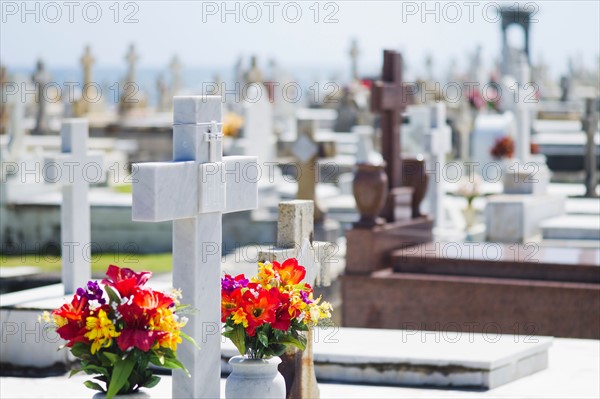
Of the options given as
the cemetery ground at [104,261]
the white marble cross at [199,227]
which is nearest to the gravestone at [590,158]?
the cemetery ground at [104,261]

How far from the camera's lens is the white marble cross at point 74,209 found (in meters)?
9.04

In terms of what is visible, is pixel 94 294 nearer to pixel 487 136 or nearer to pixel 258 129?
pixel 258 129

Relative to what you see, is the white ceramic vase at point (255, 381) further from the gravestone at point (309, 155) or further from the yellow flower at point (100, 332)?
the gravestone at point (309, 155)

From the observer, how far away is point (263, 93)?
22031 mm

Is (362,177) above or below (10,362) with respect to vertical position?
above

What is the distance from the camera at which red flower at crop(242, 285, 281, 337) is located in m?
5.89

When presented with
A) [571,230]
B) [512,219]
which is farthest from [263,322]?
[512,219]

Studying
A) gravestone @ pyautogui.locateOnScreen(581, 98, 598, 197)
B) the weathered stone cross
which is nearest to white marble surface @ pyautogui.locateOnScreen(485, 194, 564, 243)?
the weathered stone cross

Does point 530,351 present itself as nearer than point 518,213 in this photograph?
Yes

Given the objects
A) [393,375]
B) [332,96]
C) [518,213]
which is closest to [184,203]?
[393,375]

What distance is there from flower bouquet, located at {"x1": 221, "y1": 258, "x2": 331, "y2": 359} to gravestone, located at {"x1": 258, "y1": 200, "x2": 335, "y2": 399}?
0.55 meters

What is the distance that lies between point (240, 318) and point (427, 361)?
2188 mm

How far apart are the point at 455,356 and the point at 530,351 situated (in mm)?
609

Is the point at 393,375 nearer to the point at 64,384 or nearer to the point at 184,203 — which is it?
the point at 64,384
